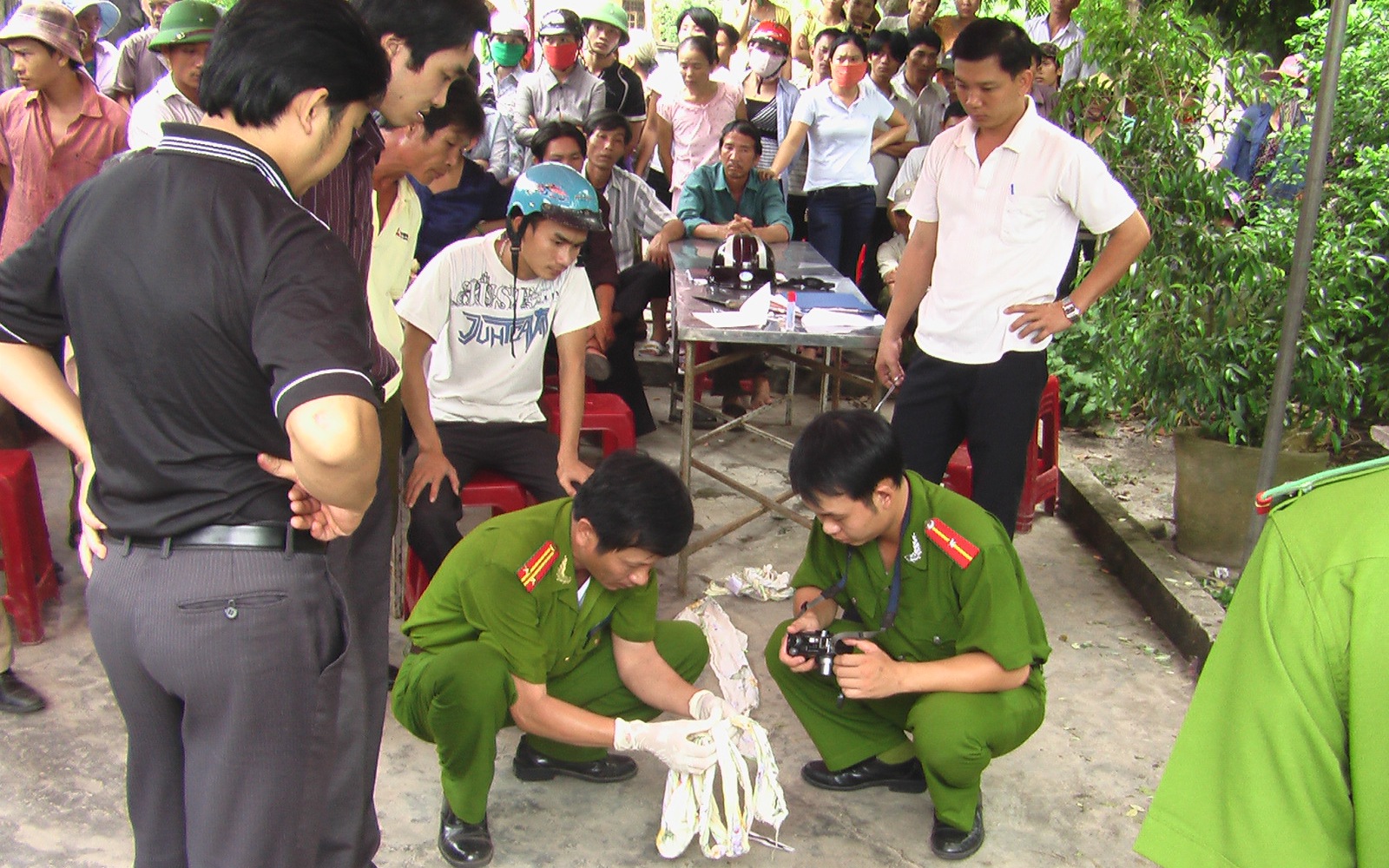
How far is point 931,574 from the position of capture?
8.43ft

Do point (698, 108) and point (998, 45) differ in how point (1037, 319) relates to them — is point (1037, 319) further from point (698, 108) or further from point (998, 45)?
point (698, 108)

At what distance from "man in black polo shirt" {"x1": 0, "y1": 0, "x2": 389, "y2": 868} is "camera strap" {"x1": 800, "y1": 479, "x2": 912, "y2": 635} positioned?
1403mm

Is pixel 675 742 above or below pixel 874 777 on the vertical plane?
above

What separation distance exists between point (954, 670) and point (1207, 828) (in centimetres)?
159

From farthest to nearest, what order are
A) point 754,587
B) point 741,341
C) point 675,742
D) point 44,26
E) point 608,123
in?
point 608,123, point 754,587, point 44,26, point 741,341, point 675,742

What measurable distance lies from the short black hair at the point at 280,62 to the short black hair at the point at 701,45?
471 centimetres

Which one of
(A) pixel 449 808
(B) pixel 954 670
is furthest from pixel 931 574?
(A) pixel 449 808

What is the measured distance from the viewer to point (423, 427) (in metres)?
3.21

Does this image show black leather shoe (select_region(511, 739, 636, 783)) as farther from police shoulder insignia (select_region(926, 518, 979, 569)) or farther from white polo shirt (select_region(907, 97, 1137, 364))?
white polo shirt (select_region(907, 97, 1137, 364))

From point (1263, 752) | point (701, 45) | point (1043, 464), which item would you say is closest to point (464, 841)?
point (1263, 752)

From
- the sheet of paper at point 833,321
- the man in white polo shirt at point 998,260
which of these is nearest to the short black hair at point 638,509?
the man in white polo shirt at point 998,260

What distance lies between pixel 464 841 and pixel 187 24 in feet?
7.96

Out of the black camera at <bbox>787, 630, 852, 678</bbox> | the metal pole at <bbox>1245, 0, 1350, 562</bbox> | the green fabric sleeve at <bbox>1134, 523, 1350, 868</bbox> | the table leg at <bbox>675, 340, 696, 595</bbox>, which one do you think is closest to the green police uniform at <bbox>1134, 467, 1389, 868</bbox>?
the green fabric sleeve at <bbox>1134, 523, 1350, 868</bbox>

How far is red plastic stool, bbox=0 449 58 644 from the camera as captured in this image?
3305 mm
